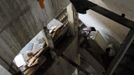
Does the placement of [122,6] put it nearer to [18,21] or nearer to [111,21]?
[111,21]

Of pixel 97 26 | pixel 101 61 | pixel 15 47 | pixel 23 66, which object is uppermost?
pixel 15 47

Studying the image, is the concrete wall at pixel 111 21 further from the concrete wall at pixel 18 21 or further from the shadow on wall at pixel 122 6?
the concrete wall at pixel 18 21

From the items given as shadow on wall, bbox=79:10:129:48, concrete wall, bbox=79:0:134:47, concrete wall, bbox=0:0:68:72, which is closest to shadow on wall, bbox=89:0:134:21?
concrete wall, bbox=79:0:134:47

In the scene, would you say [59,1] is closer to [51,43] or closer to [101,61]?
[51,43]

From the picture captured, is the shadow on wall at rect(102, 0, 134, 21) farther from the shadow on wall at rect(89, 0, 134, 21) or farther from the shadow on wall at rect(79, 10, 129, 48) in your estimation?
the shadow on wall at rect(79, 10, 129, 48)

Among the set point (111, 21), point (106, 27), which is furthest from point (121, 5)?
point (106, 27)

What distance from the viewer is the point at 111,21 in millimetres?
2393

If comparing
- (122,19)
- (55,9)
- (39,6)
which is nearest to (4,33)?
(39,6)

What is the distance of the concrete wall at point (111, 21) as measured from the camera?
201cm

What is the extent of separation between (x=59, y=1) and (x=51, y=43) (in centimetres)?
62

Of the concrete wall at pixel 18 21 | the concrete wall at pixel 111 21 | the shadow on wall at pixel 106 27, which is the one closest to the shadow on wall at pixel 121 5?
the concrete wall at pixel 111 21

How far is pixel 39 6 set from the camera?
143cm

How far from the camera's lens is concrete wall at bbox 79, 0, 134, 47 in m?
2.01

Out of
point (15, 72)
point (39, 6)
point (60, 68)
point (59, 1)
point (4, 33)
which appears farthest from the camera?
point (60, 68)
